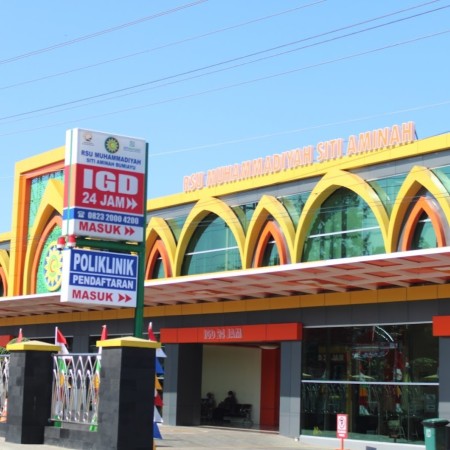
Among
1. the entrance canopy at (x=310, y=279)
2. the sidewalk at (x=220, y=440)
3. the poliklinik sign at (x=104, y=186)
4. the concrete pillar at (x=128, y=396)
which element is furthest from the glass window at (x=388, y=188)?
the concrete pillar at (x=128, y=396)

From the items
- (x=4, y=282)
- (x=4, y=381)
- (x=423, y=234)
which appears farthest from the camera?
(x=4, y=282)

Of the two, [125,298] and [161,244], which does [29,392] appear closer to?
[125,298]

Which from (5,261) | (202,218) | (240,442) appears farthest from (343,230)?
(5,261)

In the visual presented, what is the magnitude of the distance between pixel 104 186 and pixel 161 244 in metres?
16.5

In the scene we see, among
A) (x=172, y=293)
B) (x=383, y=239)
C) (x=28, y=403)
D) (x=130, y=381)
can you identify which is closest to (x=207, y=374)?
(x=172, y=293)

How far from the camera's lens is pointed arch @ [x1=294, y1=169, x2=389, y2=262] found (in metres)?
27.7

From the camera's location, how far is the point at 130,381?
17.6 m

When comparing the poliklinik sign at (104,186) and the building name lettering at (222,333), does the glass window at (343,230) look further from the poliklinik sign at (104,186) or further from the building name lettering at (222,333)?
the poliklinik sign at (104,186)

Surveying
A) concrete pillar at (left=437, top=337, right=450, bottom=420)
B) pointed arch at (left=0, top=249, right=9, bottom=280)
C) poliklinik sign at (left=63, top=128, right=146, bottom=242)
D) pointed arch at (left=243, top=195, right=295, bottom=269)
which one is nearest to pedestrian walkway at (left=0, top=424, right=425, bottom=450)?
concrete pillar at (left=437, top=337, right=450, bottom=420)

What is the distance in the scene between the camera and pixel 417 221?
2683 centimetres

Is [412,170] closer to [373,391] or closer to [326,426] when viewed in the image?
[373,391]

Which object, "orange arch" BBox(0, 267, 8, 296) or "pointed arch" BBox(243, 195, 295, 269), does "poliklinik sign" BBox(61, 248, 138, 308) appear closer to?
"pointed arch" BBox(243, 195, 295, 269)

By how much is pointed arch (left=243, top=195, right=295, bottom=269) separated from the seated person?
380 inches

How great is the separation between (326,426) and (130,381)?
12.8 m
